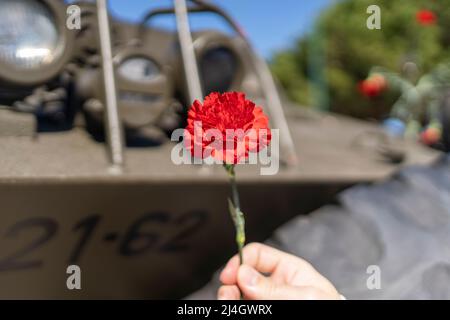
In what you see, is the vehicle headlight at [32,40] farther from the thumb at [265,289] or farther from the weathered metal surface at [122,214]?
the thumb at [265,289]

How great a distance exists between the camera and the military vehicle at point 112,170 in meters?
1.59

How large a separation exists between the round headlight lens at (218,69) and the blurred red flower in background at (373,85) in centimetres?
429

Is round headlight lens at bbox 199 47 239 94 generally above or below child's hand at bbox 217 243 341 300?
above

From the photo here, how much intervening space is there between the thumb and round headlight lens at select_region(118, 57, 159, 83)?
1185 millimetres

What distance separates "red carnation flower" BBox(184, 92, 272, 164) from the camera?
30.8 inches

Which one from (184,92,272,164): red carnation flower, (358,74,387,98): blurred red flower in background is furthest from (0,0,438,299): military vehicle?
(358,74,387,98): blurred red flower in background

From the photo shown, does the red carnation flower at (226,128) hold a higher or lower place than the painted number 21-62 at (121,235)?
higher

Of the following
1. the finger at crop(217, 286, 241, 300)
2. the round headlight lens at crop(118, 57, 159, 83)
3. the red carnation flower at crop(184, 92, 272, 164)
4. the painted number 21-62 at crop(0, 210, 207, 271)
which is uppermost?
the round headlight lens at crop(118, 57, 159, 83)

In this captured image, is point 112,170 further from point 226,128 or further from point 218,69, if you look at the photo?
point 226,128

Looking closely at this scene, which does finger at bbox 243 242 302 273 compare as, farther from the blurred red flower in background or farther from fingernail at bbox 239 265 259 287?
the blurred red flower in background

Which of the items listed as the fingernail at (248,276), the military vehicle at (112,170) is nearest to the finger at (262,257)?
the fingernail at (248,276)

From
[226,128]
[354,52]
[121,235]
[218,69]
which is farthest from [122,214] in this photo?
[354,52]

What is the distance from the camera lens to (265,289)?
1021mm
